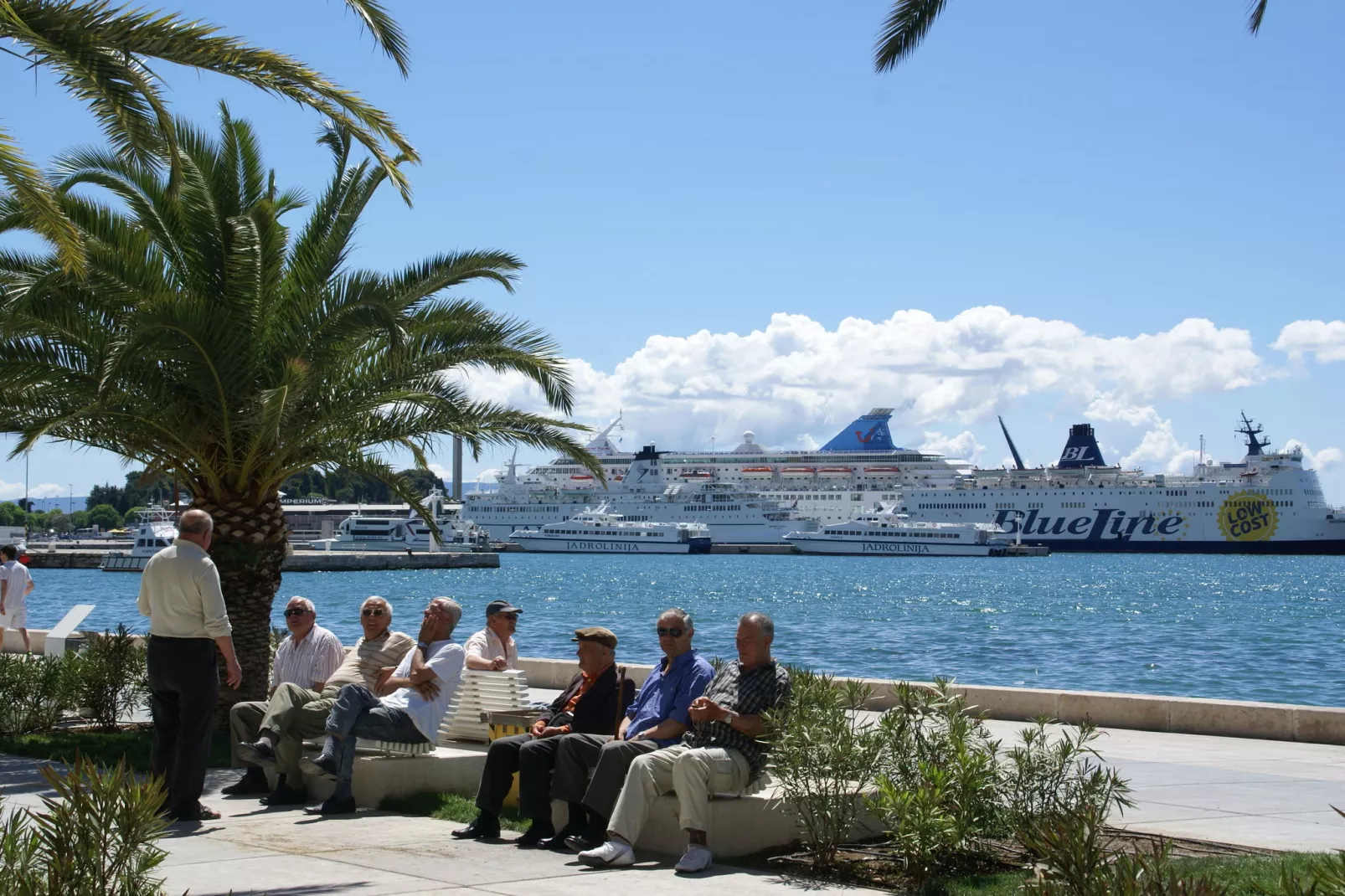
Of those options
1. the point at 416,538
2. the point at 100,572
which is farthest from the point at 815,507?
the point at 100,572

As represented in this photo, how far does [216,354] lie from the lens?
322 inches

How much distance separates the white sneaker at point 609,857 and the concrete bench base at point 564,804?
0.85 feet

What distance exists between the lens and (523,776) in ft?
17.9

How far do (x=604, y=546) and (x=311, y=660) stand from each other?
77.6 meters

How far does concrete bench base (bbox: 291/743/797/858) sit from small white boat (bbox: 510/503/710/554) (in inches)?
2992

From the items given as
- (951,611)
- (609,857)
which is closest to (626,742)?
(609,857)

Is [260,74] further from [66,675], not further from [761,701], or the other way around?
[66,675]

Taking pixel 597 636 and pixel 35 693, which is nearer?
pixel 597 636

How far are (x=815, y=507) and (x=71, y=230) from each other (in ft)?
278

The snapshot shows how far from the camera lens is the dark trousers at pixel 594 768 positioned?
17.1ft

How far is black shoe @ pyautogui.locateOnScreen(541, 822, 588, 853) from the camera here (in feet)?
17.4

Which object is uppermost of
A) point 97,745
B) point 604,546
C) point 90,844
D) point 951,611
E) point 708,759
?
point 90,844

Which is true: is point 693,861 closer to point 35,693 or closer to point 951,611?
point 35,693

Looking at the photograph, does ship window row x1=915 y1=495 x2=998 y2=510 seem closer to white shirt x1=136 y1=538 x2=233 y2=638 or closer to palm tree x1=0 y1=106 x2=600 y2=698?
palm tree x1=0 y1=106 x2=600 y2=698
